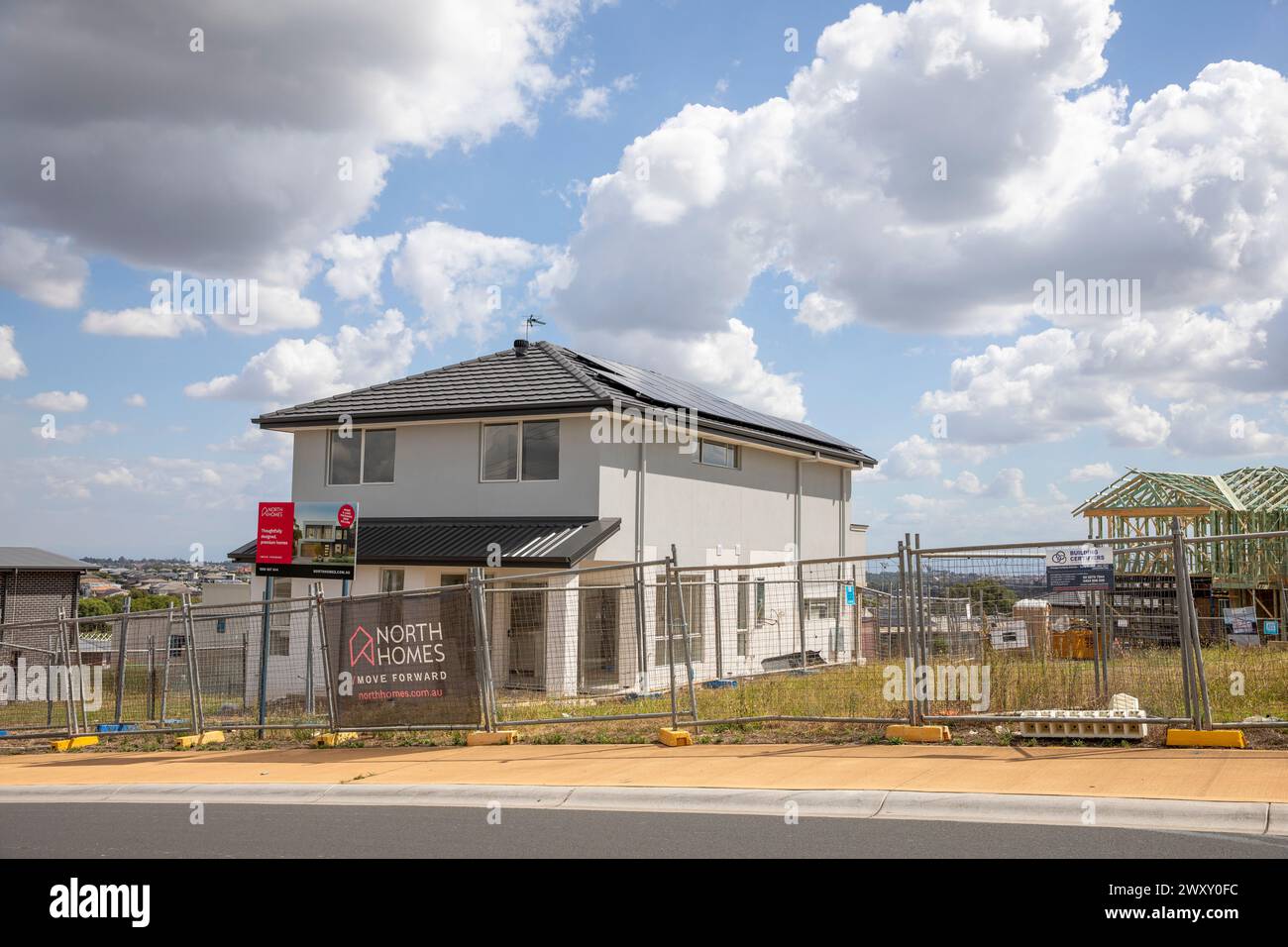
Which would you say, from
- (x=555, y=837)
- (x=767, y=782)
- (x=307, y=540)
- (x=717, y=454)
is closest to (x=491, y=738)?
(x=307, y=540)

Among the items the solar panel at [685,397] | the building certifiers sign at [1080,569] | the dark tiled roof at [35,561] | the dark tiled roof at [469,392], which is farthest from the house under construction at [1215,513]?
the dark tiled roof at [35,561]

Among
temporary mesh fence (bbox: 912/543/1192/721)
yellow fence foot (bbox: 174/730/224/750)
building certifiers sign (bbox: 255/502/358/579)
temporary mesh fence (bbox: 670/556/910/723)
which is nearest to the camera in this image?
temporary mesh fence (bbox: 912/543/1192/721)

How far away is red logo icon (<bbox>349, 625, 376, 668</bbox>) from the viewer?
48.0ft

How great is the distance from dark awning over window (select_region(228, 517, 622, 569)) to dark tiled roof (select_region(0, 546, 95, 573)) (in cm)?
1686

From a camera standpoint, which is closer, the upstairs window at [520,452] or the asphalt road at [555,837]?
the asphalt road at [555,837]

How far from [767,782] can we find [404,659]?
606cm

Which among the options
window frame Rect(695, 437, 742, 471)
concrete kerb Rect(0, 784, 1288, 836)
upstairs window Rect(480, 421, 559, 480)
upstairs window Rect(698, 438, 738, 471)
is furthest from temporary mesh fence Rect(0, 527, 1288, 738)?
upstairs window Rect(698, 438, 738, 471)

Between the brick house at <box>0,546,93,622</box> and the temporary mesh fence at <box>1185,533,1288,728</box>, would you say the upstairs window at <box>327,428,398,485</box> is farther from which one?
the temporary mesh fence at <box>1185,533,1288,728</box>

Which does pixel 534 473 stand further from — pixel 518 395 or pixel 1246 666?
pixel 1246 666

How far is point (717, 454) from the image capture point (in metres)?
27.0

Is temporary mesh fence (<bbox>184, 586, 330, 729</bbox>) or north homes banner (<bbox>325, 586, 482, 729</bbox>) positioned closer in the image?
north homes banner (<bbox>325, 586, 482, 729</bbox>)

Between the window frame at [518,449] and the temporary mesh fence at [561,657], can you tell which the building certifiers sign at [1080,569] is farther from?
the window frame at [518,449]

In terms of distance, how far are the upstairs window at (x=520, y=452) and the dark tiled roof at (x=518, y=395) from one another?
561 millimetres

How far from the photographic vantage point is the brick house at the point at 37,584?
35.7m
